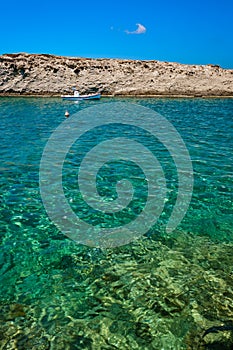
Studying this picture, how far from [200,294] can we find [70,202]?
18.5ft

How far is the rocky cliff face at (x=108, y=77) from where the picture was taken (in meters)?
65.2

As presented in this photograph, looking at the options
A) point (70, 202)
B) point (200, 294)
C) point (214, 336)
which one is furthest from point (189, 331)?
point (70, 202)

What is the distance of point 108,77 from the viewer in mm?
68312

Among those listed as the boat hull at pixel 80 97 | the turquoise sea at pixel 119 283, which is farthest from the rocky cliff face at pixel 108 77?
the turquoise sea at pixel 119 283

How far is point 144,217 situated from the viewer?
31.7 feet

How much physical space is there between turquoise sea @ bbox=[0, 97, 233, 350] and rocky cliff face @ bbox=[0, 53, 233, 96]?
196ft

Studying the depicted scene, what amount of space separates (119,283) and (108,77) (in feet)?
217

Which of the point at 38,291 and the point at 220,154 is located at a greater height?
the point at 220,154

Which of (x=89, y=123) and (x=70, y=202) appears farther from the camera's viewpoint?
(x=89, y=123)

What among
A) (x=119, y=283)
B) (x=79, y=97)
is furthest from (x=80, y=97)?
(x=119, y=283)

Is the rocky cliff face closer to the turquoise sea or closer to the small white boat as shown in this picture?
the small white boat

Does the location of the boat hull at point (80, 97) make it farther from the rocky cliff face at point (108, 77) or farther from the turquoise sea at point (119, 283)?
the turquoise sea at point (119, 283)

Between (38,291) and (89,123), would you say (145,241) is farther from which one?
(89,123)

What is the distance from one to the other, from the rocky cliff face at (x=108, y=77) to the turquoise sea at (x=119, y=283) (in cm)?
5987
